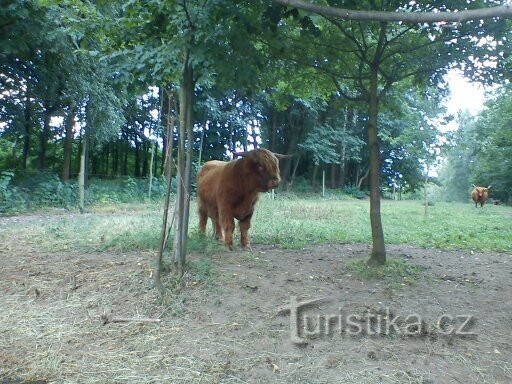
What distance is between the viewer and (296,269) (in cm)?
644

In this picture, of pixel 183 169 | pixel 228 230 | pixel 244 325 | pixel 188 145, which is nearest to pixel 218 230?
pixel 228 230

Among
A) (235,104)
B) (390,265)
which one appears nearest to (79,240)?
(390,265)

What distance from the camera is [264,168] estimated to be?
732 centimetres

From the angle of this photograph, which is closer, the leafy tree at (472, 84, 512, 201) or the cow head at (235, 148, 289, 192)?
the cow head at (235, 148, 289, 192)

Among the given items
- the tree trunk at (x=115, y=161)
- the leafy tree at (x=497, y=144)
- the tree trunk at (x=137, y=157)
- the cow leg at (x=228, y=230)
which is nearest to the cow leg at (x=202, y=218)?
the cow leg at (x=228, y=230)

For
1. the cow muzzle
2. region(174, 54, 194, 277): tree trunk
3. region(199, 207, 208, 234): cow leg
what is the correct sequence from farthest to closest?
region(199, 207, 208, 234): cow leg, the cow muzzle, region(174, 54, 194, 277): tree trunk

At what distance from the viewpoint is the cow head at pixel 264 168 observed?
7.29m

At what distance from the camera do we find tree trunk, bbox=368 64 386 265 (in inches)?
263

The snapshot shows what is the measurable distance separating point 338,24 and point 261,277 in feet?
12.4

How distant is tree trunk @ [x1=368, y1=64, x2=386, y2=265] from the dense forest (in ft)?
0.65

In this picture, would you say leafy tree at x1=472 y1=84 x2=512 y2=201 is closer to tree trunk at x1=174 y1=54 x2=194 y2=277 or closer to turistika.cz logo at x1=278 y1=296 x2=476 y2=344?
turistika.cz logo at x1=278 y1=296 x2=476 y2=344

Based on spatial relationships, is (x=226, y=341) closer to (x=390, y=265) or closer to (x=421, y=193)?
(x=390, y=265)

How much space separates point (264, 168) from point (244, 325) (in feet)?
10.3

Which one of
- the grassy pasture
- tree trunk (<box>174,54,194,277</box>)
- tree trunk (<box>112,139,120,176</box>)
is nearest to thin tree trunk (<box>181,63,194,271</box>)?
tree trunk (<box>174,54,194,277</box>)
